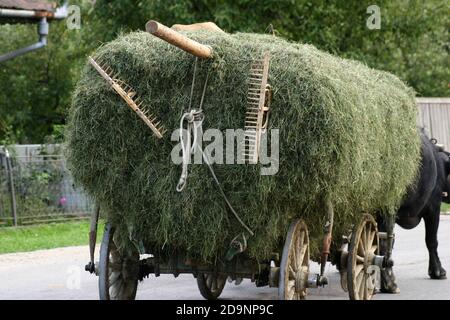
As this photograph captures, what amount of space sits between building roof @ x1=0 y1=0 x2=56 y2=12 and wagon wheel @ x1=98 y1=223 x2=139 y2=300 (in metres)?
9.94

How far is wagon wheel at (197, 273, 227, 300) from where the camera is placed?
10.3 m

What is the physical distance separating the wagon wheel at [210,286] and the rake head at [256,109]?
104 inches

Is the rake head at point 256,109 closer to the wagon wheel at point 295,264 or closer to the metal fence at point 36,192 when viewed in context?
the wagon wheel at point 295,264

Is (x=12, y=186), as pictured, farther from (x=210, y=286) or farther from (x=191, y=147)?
(x=191, y=147)

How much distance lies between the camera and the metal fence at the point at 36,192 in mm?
19359

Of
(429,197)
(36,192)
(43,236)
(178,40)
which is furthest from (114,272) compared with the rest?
(36,192)

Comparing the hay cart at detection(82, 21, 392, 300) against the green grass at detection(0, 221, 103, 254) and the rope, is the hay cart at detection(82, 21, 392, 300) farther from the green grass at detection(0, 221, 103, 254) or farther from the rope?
the green grass at detection(0, 221, 103, 254)

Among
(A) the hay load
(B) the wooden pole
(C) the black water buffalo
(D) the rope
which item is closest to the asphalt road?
(C) the black water buffalo

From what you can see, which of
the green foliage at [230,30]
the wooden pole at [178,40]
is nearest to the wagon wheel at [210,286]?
the wooden pole at [178,40]

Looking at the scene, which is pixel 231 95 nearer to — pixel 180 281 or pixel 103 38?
pixel 180 281

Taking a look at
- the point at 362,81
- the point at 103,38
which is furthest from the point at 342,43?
the point at 362,81

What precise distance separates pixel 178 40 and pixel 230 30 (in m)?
12.7

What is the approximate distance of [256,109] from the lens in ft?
25.9

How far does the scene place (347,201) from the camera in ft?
28.5
